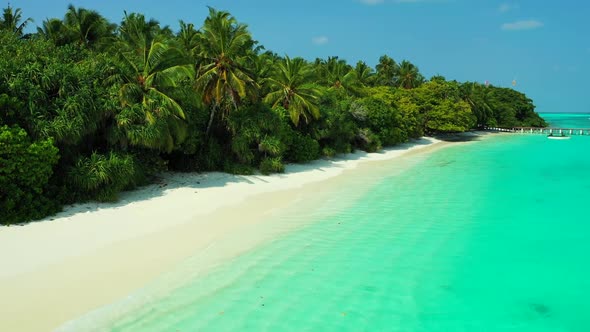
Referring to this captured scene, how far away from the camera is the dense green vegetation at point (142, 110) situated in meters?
13.0

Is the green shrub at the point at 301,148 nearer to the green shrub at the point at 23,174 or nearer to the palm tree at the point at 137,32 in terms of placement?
the palm tree at the point at 137,32

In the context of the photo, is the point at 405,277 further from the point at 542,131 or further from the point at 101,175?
the point at 542,131

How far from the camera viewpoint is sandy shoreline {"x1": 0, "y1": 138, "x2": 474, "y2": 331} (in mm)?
8227

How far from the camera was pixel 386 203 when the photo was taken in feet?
57.9

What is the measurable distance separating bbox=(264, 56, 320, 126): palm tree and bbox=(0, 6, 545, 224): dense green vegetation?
2.7 inches

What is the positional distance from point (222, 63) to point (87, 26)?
11.6 meters

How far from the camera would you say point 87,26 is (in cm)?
2614

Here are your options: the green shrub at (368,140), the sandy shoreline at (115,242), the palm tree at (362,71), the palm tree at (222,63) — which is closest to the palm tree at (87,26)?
the palm tree at (222,63)

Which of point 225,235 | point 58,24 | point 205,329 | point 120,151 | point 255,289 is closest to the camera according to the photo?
point 205,329

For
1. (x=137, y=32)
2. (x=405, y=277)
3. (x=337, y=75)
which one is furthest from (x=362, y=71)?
(x=405, y=277)

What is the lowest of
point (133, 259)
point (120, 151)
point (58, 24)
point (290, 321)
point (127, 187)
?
point (290, 321)

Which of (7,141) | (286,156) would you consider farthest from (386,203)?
(7,141)

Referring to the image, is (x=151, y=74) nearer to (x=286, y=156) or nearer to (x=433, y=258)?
(x=286, y=156)

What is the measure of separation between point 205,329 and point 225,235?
204 inches
